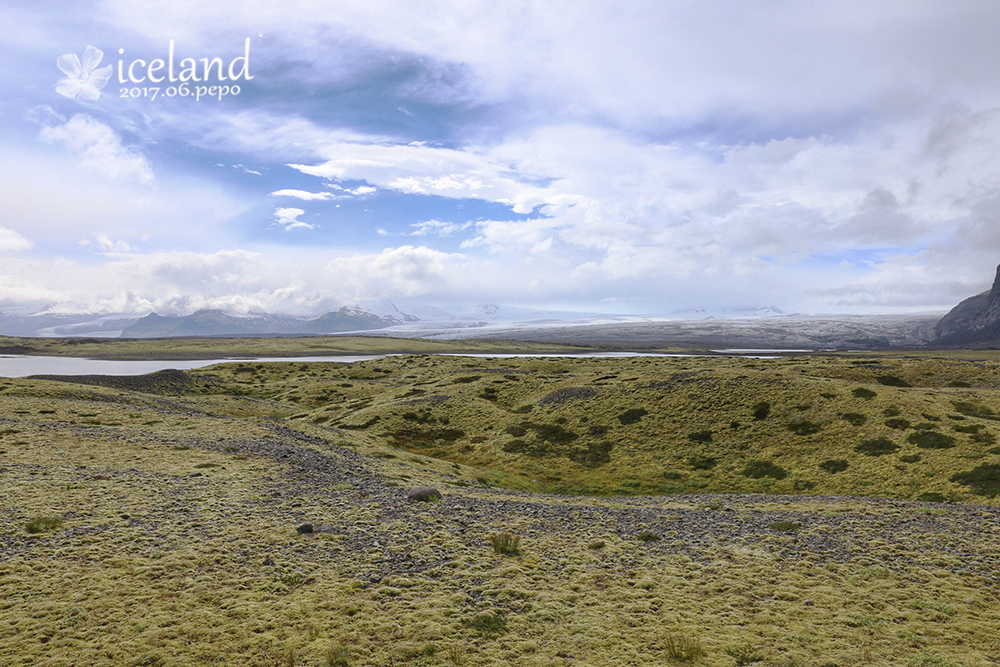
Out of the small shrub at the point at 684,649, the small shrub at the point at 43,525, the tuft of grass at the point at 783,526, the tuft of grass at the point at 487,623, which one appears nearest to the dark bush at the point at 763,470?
the tuft of grass at the point at 783,526

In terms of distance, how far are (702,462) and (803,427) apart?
11588 millimetres

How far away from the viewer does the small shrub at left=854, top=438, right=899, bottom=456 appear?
3900cm

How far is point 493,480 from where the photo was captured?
40344mm

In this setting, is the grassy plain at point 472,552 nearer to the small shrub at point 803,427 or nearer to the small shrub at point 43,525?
the small shrub at point 43,525

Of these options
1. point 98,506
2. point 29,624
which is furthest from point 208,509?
point 29,624

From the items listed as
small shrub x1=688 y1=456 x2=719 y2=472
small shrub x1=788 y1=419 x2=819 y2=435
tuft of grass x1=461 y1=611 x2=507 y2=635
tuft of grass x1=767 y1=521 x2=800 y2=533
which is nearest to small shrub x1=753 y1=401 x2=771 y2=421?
small shrub x1=788 y1=419 x2=819 y2=435

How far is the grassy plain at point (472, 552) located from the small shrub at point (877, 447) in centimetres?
22

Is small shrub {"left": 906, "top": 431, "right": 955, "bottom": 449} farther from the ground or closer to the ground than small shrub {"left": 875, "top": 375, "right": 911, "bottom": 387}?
closer to the ground

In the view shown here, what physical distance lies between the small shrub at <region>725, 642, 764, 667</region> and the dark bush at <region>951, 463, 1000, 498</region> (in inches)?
1264

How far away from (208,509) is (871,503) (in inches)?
1303

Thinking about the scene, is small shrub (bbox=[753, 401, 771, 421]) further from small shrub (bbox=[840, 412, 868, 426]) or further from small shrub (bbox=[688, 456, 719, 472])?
small shrub (bbox=[688, 456, 719, 472])

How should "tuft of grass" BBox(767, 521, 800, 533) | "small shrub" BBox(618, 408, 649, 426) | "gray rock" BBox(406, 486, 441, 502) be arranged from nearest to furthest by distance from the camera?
"tuft of grass" BBox(767, 521, 800, 533) → "gray rock" BBox(406, 486, 441, 502) → "small shrub" BBox(618, 408, 649, 426)

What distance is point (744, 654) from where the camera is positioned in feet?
A: 36.3

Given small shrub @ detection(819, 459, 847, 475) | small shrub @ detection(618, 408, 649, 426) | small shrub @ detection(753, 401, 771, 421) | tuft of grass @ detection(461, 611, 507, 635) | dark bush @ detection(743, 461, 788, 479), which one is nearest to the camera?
tuft of grass @ detection(461, 611, 507, 635)
